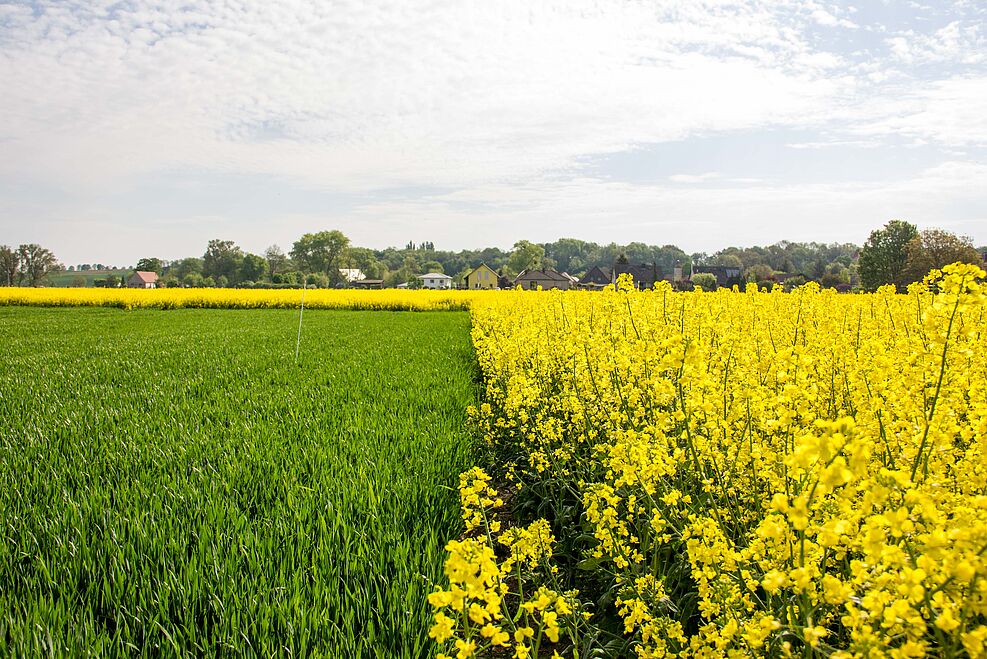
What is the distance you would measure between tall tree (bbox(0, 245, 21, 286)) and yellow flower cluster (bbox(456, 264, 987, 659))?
9225 cm

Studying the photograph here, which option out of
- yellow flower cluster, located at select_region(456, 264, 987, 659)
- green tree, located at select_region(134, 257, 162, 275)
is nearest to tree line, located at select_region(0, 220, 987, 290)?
green tree, located at select_region(134, 257, 162, 275)

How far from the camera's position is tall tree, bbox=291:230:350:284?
3696 inches

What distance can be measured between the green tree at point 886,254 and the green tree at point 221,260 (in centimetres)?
8662

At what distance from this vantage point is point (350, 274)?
317 feet

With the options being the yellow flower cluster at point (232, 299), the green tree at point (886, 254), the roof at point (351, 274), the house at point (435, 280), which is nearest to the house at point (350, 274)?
the roof at point (351, 274)

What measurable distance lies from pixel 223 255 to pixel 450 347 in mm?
95969

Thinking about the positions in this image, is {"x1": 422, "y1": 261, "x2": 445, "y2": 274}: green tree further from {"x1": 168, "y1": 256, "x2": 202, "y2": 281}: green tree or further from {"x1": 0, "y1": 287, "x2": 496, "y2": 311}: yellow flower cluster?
{"x1": 0, "y1": 287, "x2": 496, "y2": 311}: yellow flower cluster

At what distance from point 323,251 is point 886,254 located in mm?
74761

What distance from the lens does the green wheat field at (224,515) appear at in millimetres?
2521

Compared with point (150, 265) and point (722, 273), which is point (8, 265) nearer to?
point (150, 265)

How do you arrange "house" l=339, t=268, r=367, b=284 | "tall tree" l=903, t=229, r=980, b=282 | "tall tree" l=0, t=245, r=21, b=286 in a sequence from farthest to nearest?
1. "house" l=339, t=268, r=367, b=284
2. "tall tree" l=0, t=245, r=21, b=286
3. "tall tree" l=903, t=229, r=980, b=282

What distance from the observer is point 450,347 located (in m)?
13.9

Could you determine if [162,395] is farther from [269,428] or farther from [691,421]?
[691,421]

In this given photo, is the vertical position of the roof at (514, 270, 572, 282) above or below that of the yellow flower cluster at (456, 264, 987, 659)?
above
